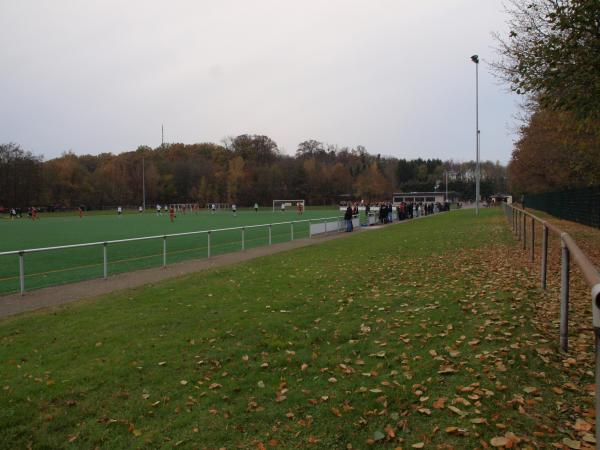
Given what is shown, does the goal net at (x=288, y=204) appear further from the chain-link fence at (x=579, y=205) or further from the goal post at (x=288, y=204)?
the chain-link fence at (x=579, y=205)

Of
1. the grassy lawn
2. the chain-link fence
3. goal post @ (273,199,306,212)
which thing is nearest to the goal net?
goal post @ (273,199,306,212)

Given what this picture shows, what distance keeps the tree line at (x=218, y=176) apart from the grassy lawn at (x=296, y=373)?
92.1m

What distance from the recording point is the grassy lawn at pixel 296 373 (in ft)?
12.2

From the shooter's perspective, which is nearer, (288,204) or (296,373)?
(296,373)

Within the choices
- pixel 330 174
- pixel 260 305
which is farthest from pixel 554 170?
pixel 330 174

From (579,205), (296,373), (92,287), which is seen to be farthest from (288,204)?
(296,373)

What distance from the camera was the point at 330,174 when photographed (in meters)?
123

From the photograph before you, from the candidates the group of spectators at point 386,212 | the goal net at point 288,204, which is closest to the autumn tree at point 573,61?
the group of spectators at point 386,212

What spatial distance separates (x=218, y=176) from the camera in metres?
116

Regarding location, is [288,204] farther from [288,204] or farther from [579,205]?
[579,205]

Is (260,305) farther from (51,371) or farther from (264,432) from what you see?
(264,432)

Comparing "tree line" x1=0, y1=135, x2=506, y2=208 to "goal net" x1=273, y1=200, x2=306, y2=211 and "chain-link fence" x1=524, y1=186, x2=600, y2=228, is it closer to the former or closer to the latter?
"goal net" x1=273, y1=200, x2=306, y2=211

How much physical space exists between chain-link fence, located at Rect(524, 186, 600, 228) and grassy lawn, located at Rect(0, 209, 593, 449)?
16577 millimetres

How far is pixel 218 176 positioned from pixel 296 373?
113858 millimetres
